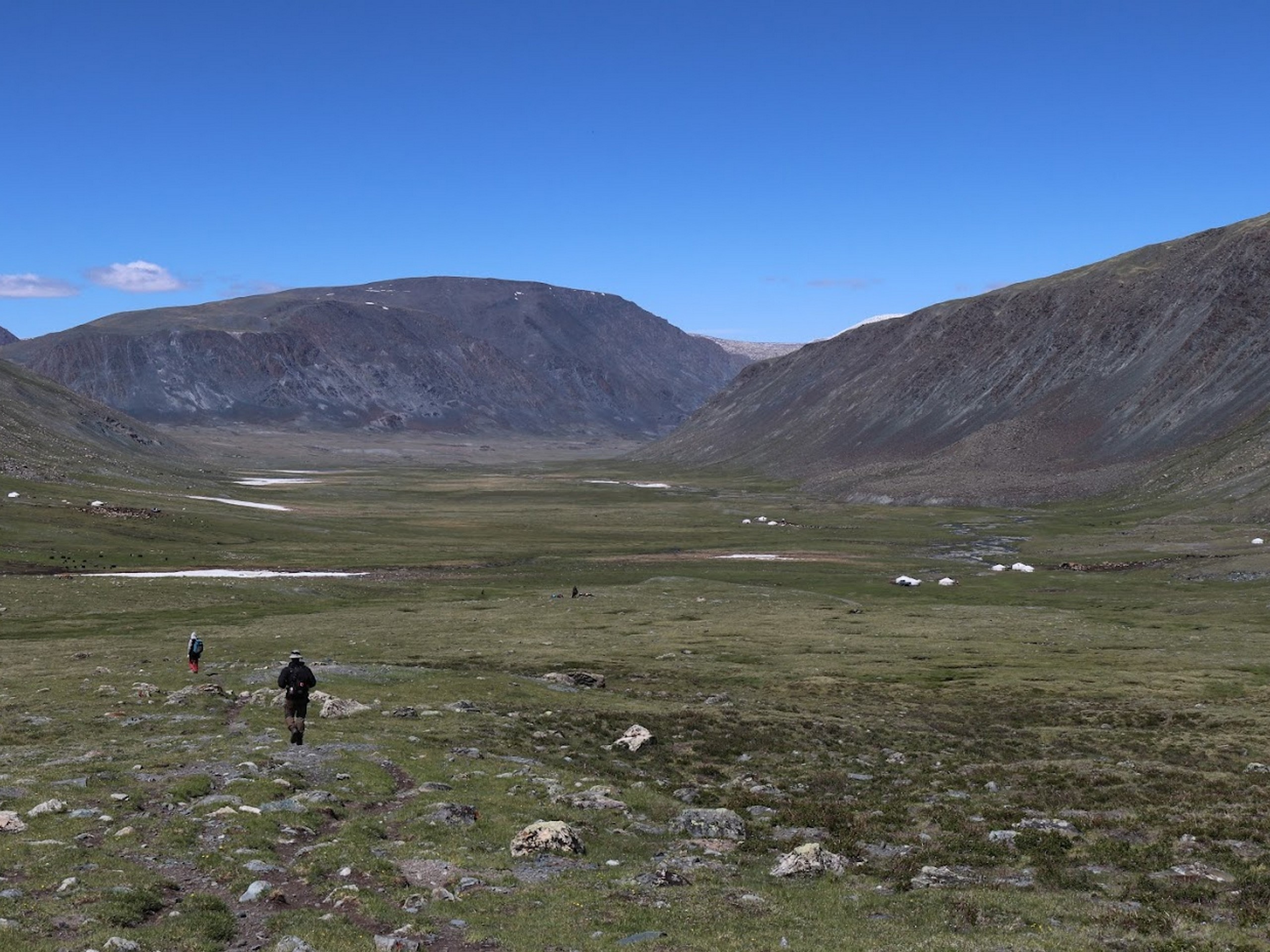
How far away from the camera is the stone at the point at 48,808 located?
2323 centimetres

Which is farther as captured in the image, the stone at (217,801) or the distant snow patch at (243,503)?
the distant snow patch at (243,503)

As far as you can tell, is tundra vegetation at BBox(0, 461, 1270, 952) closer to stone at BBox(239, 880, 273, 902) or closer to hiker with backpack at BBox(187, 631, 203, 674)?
stone at BBox(239, 880, 273, 902)

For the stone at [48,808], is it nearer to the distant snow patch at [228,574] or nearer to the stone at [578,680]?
the stone at [578,680]

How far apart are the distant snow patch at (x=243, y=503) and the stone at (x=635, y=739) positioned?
481 ft

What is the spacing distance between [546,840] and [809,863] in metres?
5.57

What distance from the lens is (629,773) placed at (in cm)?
3228

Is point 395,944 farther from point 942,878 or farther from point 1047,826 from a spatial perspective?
point 1047,826

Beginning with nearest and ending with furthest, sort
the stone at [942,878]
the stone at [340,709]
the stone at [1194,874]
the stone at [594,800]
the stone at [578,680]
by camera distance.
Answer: the stone at [942,878]
the stone at [1194,874]
the stone at [594,800]
the stone at [340,709]
the stone at [578,680]

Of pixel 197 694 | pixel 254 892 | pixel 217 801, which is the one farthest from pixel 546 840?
pixel 197 694

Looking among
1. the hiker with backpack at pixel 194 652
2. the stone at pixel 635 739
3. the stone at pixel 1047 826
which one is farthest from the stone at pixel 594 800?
the hiker with backpack at pixel 194 652

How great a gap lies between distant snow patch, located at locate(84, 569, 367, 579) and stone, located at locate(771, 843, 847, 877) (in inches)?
3116

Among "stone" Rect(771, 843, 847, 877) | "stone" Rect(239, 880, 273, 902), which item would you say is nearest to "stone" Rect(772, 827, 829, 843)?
"stone" Rect(771, 843, 847, 877)

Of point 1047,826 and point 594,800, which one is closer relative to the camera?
point 1047,826

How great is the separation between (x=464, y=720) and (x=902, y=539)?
123m
